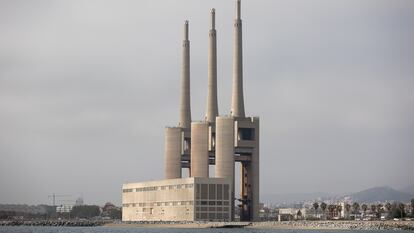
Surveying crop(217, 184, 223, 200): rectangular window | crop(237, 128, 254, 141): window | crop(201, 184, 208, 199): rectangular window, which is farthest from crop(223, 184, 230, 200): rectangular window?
crop(237, 128, 254, 141): window

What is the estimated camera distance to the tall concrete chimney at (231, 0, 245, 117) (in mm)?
192000

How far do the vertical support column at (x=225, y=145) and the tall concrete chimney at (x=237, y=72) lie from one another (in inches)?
163

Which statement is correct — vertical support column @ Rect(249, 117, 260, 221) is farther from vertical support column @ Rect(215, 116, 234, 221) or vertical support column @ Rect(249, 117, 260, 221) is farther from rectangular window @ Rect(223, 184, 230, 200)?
rectangular window @ Rect(223, 184, 230, 200)

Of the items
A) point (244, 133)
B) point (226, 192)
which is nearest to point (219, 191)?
point (226, 192)

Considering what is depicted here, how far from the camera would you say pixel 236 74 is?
192 meters

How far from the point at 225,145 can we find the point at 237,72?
16510mm

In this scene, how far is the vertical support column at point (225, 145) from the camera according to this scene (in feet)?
631

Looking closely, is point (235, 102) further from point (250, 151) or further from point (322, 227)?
point (322, 227)

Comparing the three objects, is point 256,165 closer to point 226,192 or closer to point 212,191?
point 226,192

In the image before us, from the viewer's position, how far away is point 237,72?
7554 inches

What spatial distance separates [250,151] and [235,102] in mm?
12523

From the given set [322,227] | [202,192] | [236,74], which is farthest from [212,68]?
[322,227]

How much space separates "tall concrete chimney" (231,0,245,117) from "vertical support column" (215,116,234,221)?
4.14m

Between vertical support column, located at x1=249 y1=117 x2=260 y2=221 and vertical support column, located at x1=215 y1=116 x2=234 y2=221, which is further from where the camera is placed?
vertical support column, located at x1=249 y1=117 x2=260 y2=221
